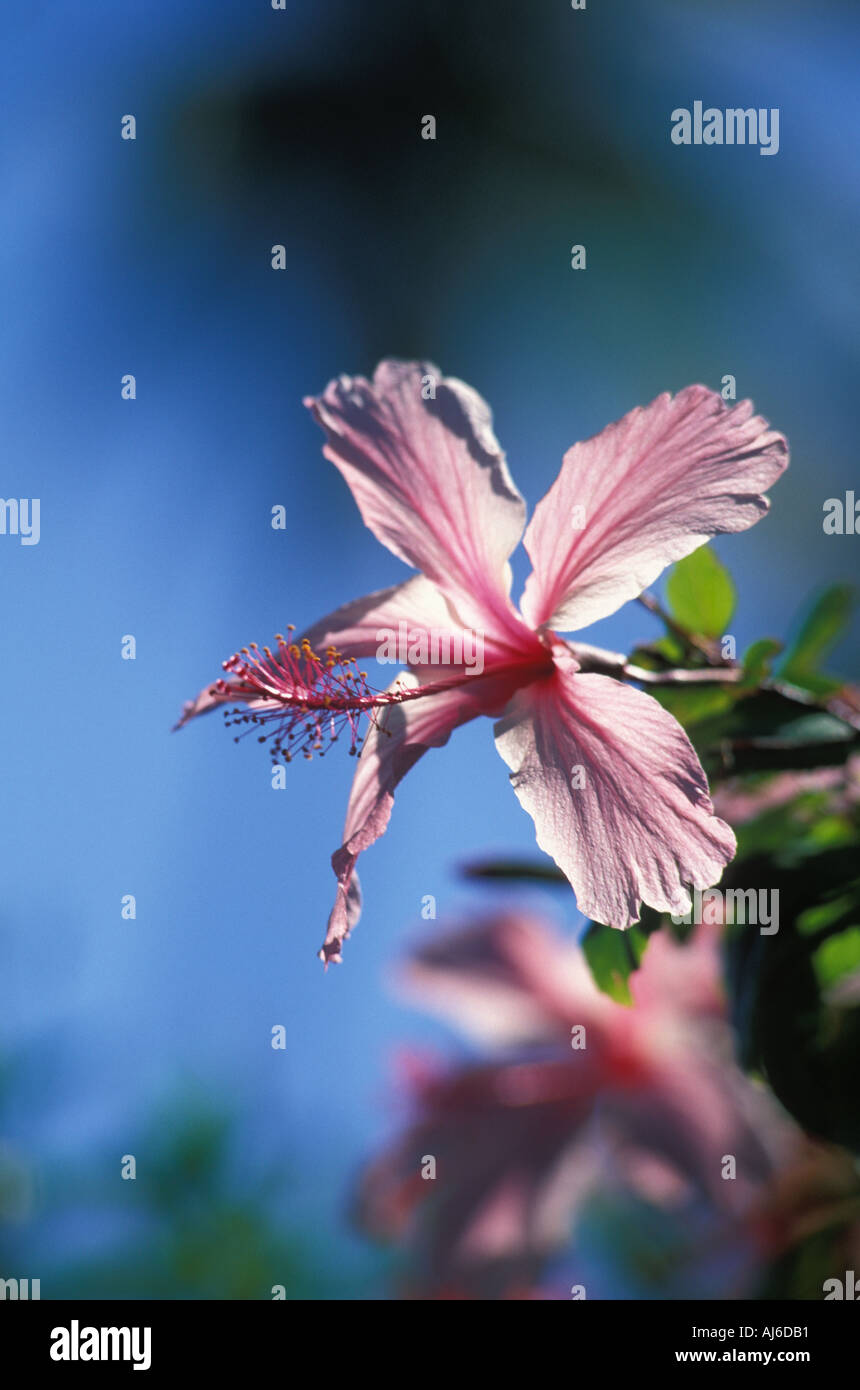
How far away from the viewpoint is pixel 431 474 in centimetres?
65

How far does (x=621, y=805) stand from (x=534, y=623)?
131 millimetres

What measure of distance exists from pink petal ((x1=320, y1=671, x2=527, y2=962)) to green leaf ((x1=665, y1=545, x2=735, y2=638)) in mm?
219

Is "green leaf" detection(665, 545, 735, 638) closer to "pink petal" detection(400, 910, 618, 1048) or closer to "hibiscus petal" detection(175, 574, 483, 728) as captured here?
"hibiscus petal" detection(175, 574, 483, 728)

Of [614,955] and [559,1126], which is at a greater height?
[614,955]

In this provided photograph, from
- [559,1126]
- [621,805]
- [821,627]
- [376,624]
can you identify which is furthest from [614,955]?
[559,1126]

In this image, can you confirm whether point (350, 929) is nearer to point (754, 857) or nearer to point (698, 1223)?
point (754, 857)

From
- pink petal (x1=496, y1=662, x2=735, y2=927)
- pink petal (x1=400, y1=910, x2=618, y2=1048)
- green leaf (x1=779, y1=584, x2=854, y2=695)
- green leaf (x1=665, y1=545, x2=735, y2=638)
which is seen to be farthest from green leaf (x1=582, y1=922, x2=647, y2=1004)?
pink petal (x1=400, y1=910, x2=618, y2=1048)

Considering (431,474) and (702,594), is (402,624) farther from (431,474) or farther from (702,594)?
(702,594)

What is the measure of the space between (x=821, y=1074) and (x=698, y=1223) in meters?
0.50

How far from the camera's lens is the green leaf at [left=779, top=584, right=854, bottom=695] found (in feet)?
3.07

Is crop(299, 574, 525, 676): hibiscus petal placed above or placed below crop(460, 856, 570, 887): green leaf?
above

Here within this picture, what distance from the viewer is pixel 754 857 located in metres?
0.78

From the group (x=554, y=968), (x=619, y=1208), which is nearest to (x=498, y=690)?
(x=554, y=968)

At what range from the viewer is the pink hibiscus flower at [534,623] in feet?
1.84
